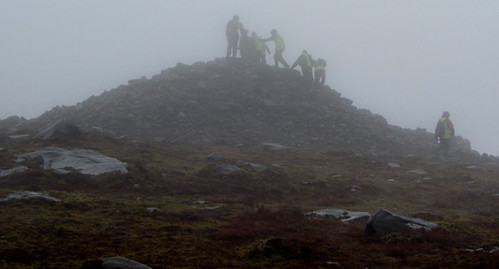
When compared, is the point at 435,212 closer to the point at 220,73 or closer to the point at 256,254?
the point at 256,254

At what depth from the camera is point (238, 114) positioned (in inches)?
1571

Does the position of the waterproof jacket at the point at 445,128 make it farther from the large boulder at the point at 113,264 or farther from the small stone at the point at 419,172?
the large boulder at the point at 113,264

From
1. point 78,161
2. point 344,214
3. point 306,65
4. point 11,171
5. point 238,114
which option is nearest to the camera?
point 344,214

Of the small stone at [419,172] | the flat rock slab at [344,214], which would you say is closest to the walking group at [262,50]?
the small stone at [419,172]

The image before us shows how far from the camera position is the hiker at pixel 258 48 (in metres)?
48.5

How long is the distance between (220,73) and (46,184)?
29.4m

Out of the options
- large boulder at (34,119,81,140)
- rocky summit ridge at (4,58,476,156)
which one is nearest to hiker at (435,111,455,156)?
rocky summit ridge at (4,58,476,156)

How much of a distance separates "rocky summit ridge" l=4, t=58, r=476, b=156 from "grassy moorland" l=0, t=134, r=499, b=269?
23.9 ft

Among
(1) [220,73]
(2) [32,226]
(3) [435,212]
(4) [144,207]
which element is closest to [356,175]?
(3) [435,212]

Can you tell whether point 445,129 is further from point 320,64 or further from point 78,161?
point 78,161

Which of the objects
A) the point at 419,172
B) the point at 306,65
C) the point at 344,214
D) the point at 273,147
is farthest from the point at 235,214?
the point at 306,65

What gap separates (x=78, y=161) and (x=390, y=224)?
13.4m

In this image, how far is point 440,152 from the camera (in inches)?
1467

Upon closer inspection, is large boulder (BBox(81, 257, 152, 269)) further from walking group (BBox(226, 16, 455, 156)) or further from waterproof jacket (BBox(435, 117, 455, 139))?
walking group (BBox(226, 16, 455, 156))
